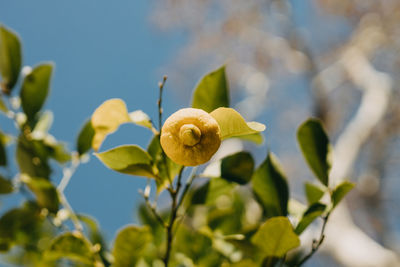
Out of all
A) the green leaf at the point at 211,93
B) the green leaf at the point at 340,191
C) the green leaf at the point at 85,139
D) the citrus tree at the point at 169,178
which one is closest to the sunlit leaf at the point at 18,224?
the citrus tree at the point at 169,178

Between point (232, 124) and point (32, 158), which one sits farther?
point (32, 158)

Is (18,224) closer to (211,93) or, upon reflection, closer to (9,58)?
(9,58)

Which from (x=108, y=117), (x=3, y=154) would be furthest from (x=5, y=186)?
(x=108, y=117)

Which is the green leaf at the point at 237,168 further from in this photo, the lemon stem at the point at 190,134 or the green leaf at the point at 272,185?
the lemon stem at the point at 190,134

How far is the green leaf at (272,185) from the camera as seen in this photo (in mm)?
427

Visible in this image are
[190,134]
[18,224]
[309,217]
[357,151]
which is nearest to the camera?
[190,134]

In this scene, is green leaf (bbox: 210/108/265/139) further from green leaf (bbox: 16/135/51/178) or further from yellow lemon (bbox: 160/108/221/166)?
green leaf (bbox: 16/135/51/178)

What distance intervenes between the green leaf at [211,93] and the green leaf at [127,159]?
90mm

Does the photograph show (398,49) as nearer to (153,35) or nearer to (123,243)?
(153,35)

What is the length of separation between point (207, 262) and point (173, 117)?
0.34 m

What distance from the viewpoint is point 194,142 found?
278 mm

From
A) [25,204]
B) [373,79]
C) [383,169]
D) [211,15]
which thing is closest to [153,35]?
[211,15]

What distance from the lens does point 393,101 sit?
3.88m

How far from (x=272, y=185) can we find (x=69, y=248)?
0.27 m
